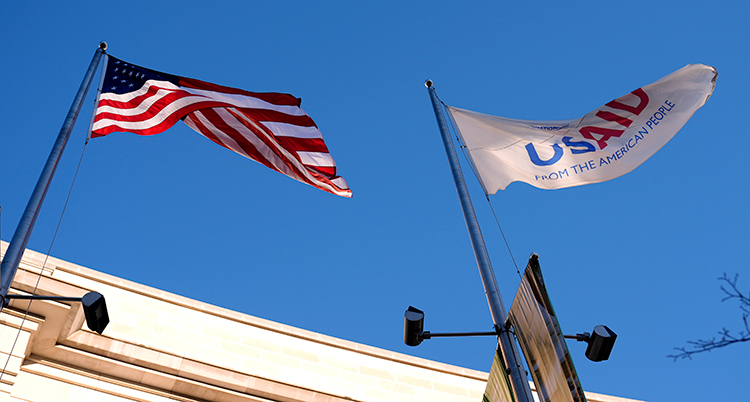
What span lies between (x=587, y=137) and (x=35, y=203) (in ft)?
23.9

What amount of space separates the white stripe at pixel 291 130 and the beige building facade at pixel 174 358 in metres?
3.68

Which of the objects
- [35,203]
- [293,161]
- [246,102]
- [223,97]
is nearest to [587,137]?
[293,161]

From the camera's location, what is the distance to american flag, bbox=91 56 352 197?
8484 mm

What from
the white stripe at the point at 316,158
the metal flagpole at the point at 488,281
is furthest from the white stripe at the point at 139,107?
the metal flagpole at the point at 488,281

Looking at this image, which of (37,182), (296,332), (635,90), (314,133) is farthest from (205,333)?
(635,90)

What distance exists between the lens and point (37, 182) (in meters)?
7.04

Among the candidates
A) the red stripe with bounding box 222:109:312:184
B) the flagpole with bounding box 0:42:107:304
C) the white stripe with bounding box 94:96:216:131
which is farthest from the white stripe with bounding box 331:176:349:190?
the flagpole with bounding box 0:42:107:304

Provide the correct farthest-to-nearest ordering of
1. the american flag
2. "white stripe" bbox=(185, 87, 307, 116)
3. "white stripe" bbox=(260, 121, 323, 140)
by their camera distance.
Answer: "white stripe" bbox=(260, 121, 323, 140)
"white stripe" bbox=(185, 87, 307, 116)
the american flag

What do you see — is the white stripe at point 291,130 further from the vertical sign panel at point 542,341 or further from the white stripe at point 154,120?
the vertical sign panel at point 542,341

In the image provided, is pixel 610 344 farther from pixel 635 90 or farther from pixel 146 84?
pixel 146 84

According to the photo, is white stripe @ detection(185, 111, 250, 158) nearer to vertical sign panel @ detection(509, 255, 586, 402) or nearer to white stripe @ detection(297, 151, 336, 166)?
white stripe @ detection(297, 151, 336, 166)

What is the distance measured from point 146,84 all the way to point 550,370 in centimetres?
634

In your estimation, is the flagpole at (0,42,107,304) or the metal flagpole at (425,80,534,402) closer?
the flagpole at (0,42,107,304)

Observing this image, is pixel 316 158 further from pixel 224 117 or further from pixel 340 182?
pixel 224 117
